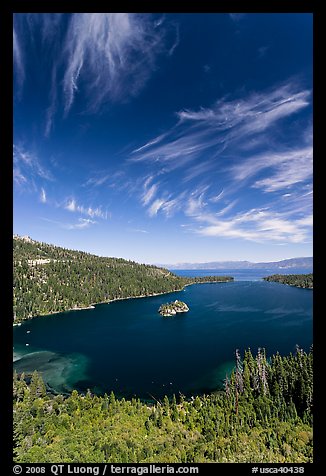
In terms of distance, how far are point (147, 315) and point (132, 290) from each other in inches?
1429

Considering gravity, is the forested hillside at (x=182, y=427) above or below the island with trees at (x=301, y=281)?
above

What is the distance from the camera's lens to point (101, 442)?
14.4m

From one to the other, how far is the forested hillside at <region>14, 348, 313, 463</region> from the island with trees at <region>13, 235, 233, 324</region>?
6259 cm

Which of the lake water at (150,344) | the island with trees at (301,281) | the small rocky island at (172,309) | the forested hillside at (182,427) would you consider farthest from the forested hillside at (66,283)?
the forested hillside at (182,427)

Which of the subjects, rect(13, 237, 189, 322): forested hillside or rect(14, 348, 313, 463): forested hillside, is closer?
→ rect(14, 348, 313, 463): forested hillside

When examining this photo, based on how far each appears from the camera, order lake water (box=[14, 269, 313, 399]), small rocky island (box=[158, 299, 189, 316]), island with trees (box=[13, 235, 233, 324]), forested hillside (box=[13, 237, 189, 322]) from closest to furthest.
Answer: lake water (box=[14, 269, 313, 399])
small rocky island (box=[158, 299, 189, 316])
island with trees (box=[13, 235, 233, 324])
forested hillside (box=[13, 237, 189, 322])

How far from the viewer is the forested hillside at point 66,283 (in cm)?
8256

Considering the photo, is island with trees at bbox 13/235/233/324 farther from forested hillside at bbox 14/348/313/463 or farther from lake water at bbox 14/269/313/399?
forested hillside at bbox 14/348/313/463

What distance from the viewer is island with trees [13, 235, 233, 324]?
82.3 meters

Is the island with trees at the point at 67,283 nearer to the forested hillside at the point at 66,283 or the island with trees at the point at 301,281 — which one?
the forested hillside at the point at 66,283

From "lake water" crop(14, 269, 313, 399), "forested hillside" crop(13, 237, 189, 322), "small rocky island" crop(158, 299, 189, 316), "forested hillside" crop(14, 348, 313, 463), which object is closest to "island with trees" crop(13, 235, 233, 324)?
"forested hillside" crop(13, 237, 189, 322)

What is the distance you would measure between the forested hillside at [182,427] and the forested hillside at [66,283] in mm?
62526

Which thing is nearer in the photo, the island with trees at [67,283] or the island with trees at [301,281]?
the island with trees at [67,283]
